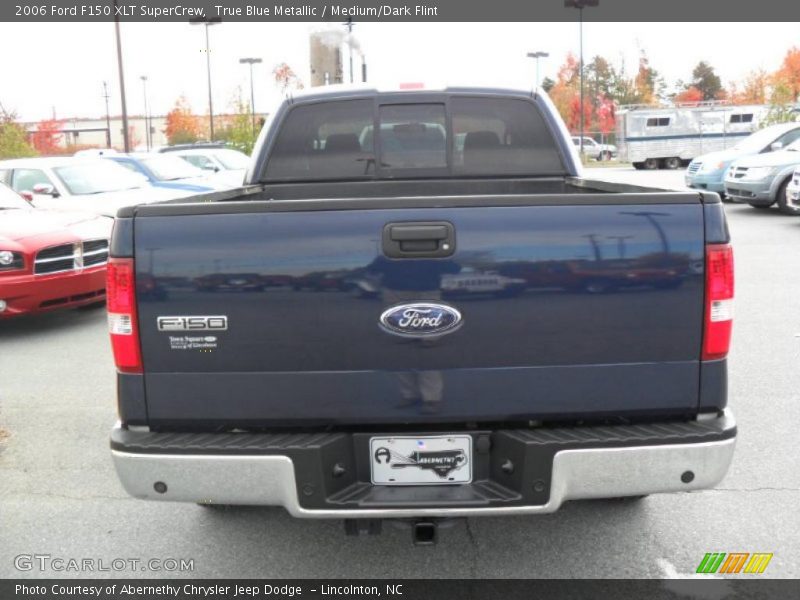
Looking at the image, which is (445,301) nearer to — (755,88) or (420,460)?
(420,460)

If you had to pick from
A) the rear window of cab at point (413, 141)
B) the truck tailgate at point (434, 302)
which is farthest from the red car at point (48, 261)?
the truck tailgate at point (434, 302)

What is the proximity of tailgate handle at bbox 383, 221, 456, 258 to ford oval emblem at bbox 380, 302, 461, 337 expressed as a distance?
17 centimetres

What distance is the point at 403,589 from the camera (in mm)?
3352

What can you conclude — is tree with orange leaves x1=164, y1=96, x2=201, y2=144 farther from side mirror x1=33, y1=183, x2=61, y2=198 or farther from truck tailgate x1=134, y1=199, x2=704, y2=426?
truck tailgate x1=134, y1=199, x2=704, y2=426

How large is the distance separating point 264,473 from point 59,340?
19.6ft

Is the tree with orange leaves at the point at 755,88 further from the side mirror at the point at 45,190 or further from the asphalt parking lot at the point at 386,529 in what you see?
the asphalt parking lot at the point at 386,529

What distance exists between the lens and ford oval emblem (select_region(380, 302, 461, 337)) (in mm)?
2791

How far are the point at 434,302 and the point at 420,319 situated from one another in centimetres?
8

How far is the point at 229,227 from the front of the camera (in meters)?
2.80

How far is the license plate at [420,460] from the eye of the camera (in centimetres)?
289

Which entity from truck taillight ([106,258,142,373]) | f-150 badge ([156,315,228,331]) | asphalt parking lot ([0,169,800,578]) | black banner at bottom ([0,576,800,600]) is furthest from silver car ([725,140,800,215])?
truck taillight ([106,258,142,373])

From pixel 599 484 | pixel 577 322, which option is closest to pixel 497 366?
pixel 577 322

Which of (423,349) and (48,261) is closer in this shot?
(423,349)

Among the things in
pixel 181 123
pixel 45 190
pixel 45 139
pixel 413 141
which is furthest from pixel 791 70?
pixel 413 141
